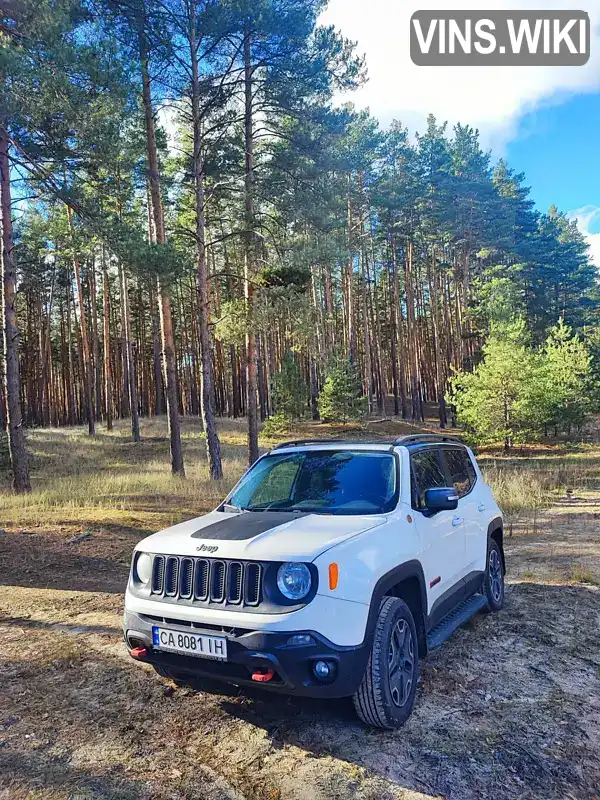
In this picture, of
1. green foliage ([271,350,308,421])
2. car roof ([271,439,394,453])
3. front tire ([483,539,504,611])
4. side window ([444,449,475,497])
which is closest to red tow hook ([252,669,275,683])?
car roof ([271,439,394,453])

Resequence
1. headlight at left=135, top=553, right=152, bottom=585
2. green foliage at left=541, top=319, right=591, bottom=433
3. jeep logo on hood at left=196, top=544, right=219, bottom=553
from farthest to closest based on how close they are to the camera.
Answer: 1. green foliage at left=541, top=319, right=591, bottom=433
2. headlight at left=135, top=553, right=152, bottom=585
3. jeep logo on hood at left=196, top=544, right=219, bottom=553

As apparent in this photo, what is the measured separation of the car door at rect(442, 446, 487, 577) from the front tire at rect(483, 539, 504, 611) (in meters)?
0.34

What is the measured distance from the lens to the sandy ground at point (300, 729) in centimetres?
287

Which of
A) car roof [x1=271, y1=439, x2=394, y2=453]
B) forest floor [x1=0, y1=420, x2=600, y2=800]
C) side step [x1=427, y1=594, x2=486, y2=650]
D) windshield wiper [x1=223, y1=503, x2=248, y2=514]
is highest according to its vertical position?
car roof [x1=271, y1=439, x2=394, y2=453]

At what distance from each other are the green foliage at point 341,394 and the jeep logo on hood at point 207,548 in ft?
79.7

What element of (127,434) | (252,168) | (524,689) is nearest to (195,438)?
(127,434)

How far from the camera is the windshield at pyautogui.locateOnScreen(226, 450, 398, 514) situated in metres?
4.15

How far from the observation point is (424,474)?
15.3ft

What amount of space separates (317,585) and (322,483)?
142 centimetres

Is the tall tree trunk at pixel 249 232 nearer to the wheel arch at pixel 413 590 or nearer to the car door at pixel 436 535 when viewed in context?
the car door at pixel 436 535

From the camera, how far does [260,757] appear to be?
3.10m

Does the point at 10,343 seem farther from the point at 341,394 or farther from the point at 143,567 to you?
the point at 341,394

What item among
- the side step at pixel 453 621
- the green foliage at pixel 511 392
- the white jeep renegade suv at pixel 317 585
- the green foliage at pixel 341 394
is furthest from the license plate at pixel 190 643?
the green foliage at pixel 341 394

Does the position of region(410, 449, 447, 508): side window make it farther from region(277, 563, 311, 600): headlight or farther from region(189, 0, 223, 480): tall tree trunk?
region(189, 0, 223, 480): tall tree trunk
